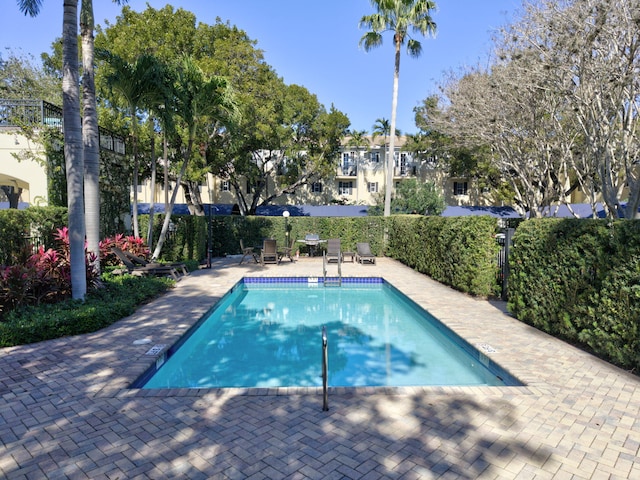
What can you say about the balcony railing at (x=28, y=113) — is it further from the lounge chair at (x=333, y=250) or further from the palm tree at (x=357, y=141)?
the palm tree at (x=357, y=141)

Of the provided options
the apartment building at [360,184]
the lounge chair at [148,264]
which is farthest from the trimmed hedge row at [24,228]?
the apartment building at [360,184]

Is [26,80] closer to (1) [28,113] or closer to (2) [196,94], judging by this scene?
(1) [28,113]

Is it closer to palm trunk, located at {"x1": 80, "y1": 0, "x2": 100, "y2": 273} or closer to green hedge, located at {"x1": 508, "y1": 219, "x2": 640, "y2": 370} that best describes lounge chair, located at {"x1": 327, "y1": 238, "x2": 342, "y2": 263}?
green hedge, located at {"x1": 508, "y1": 219, "x2": 640, "y2": 370}

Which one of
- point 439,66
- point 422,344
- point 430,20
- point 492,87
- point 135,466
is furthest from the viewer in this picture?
point 430,20

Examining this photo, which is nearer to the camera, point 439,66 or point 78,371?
point 78,371

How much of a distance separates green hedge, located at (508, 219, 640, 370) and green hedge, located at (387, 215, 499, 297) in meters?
1.75

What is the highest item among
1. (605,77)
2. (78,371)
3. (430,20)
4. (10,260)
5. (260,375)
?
(430,20)

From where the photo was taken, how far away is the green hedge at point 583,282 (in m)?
5.15

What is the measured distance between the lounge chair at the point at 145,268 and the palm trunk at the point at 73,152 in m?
3.66

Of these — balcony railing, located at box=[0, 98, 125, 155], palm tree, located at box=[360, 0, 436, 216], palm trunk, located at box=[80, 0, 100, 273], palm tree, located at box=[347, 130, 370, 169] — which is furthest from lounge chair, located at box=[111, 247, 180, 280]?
palm tree, located at box=[347, 130, 370, 169]

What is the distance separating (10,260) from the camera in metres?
8.88

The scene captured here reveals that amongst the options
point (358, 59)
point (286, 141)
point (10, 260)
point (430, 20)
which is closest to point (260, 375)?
point (10, 260)

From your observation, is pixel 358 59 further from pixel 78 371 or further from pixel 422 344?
pixel 78 371

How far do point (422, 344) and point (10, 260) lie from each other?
9.85 metres
